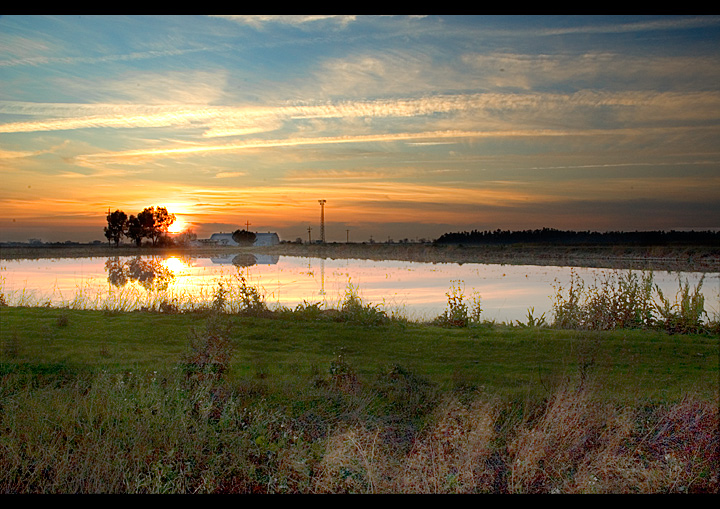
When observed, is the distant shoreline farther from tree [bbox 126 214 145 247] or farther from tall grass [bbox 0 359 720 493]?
tall grass [bbox 0 359 720 493]

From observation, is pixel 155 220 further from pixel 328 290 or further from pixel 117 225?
pixel 328 290

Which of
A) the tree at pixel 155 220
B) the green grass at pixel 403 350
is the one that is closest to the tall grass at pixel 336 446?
the green grass at pixel 403 350

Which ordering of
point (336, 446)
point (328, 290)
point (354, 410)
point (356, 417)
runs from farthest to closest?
point (328, 290) < point (354, 410) < point (356, 417) < point (336, 446)

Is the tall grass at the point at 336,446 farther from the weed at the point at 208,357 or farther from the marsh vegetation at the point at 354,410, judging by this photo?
the weed at the point at 208,357

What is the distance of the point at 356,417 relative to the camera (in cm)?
766

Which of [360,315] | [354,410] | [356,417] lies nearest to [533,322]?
[360,315]

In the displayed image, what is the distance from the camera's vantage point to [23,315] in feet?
51.5

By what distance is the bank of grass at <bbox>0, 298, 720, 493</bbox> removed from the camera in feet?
20.2

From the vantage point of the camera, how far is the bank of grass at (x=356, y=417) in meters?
6.16

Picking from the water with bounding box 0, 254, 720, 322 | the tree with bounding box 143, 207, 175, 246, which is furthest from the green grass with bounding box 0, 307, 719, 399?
the tree with bounding box 143, 207, 175, 246
